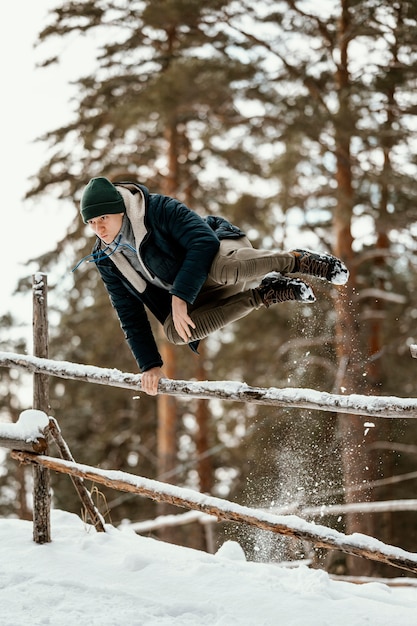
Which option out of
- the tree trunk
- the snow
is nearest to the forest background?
the tree trunk

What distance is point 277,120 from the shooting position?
9.66 meters

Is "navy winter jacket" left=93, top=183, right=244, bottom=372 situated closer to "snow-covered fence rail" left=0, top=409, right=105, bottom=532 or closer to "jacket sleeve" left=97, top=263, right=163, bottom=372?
"jacket sleeve" left=97, top=263, right=163, bottom=372

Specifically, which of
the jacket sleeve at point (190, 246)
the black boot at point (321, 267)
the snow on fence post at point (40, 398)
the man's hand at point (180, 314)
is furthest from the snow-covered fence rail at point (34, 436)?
the black boot at point (321, 267)

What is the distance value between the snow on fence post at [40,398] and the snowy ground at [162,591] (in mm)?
109

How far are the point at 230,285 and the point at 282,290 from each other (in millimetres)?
298

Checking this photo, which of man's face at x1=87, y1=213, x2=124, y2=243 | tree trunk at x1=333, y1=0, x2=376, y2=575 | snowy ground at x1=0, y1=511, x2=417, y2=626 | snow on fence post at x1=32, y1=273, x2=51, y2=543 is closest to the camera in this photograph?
snowy ground at x1=0, y1=511, x2=417, y2=626

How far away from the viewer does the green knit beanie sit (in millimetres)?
3607

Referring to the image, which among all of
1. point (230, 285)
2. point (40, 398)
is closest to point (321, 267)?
point (230, 285)

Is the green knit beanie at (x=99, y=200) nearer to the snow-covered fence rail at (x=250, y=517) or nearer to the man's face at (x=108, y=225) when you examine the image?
the man's face at (x=108, y=225)

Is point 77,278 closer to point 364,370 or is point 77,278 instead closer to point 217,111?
point 217,111

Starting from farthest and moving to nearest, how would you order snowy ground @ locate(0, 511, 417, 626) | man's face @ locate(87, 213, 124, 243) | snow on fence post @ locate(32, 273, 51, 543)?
snow on fence post @ locate(32, 273, 51, 543) < man's face @ locate(87, 213, 124, 243) < snowy ground @ locate(0, 511, 417, 626)

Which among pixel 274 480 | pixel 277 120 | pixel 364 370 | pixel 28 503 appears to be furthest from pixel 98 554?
pixel 28 503

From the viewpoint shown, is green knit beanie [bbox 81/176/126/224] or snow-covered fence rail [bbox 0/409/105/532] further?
snow-covered fence rail [bbox 0/409/105/532]

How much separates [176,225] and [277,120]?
21.3 feet
